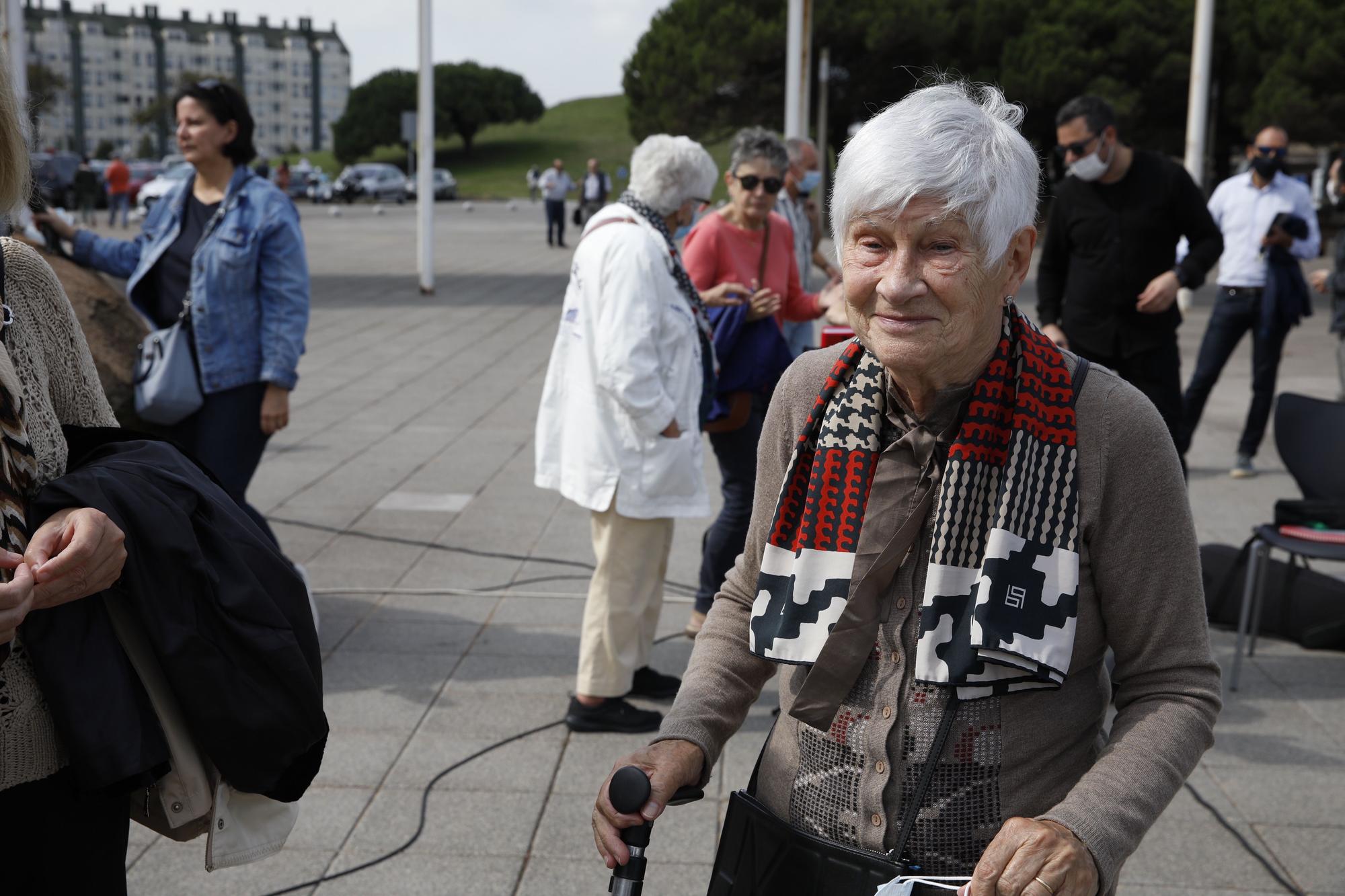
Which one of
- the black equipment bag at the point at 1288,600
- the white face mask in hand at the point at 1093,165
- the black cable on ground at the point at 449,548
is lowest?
the black cable on ground at the point at 449,548

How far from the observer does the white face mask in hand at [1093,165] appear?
5.66m

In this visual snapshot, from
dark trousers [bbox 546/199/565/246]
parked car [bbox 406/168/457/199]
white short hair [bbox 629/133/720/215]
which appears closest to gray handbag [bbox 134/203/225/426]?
white short hair [bbox 629/133/720/215]

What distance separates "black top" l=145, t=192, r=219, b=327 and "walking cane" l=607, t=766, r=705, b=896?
11.8 ft

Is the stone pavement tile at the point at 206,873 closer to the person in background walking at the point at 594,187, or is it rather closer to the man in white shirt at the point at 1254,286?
the man in white shirt at the point at 1254,286

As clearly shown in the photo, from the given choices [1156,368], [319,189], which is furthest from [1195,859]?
[319,189]

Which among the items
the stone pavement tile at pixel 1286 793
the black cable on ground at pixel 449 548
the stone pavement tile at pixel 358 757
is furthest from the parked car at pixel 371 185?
the stone pavement tile at pixel 1286 793

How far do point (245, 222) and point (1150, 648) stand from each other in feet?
12.6

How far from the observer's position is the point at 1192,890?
135 inches

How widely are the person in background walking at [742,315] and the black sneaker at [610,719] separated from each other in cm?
69

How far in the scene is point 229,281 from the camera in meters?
4.82

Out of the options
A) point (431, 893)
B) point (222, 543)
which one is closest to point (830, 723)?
point (222, 543)

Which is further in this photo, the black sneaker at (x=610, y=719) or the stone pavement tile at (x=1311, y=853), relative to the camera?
the black sneaker at (x=610, y=719)

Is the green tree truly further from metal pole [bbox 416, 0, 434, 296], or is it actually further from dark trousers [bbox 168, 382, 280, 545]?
dark trousers [bbox 168, 382, 280, 545]

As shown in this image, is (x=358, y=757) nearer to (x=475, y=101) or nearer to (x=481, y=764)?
(x=481, y=764)
